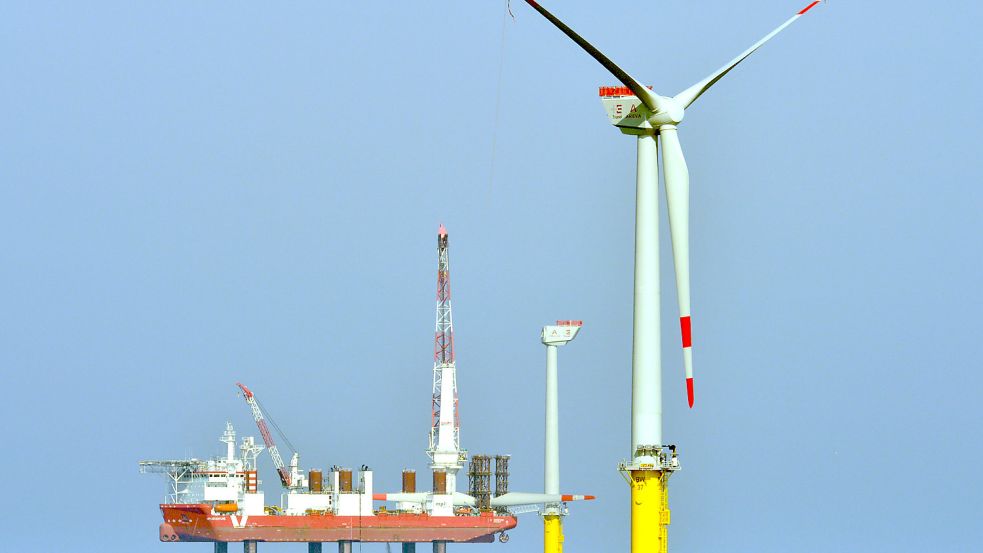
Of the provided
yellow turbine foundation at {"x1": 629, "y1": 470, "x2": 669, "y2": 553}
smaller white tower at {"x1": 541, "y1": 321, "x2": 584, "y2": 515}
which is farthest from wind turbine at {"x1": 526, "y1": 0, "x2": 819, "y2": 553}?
smaller white tower at {"x1": 541, "y1": 321, "x2": 584, "y2": 515}

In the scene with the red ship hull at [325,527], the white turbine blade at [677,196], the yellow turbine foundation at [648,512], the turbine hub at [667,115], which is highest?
the turbine hub at [667,115]

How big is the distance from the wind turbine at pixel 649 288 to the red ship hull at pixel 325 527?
267 ft

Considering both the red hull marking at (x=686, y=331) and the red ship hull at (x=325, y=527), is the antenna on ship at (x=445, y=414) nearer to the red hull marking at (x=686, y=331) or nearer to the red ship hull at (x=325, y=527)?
the red ship hull at (x=325, y=527)

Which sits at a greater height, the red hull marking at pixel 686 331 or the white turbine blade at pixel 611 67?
the white turbine blade at pixel 611 67

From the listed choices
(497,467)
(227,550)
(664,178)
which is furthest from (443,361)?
(664,178)

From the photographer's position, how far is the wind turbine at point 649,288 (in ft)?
283

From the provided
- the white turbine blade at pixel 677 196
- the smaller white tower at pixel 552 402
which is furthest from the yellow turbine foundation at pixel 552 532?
the white turbine blade at pixel 677 196

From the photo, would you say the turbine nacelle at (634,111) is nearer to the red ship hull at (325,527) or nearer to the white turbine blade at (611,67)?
the white turbine blade at (611,67)

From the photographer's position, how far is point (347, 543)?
169 meters

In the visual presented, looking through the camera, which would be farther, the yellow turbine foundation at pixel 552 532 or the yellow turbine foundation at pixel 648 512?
the yellow turbine foundation at pixel 552 532

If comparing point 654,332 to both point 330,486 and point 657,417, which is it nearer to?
point 657,417

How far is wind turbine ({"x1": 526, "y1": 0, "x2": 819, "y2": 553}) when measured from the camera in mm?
86250

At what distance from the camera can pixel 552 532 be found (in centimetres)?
15788

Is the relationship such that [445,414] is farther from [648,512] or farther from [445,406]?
[648,512]
